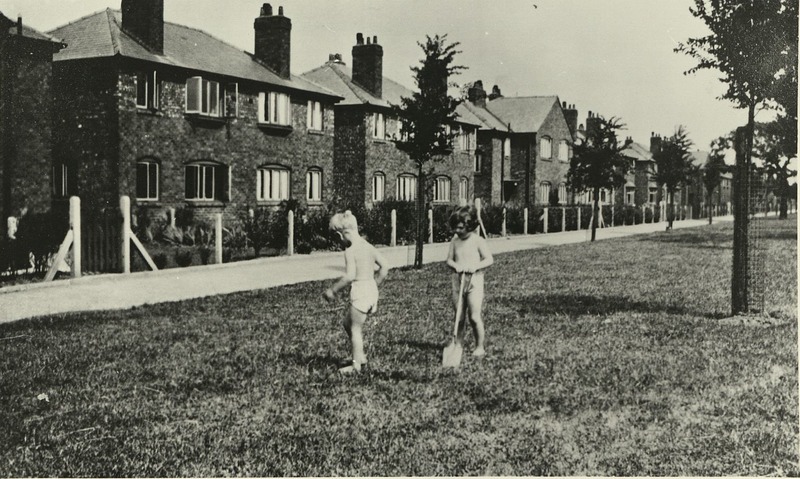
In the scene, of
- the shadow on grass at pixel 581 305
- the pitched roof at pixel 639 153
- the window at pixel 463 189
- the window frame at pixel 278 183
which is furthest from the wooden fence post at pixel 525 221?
the pitched roof at pixel 639 153

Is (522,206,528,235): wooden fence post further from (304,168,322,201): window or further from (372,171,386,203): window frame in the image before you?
(304,168,322,201): window

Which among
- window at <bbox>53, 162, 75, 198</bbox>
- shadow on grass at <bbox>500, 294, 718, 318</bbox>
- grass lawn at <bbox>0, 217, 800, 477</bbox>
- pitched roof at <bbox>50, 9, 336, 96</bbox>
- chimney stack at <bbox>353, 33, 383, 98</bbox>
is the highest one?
chimney stack at <bbox>353, 33, 383, 98</bbox>

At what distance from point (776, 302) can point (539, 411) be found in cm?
673

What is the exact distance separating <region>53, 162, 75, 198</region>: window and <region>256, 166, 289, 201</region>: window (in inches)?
253

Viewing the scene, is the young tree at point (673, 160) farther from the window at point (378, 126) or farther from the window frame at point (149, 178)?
the window frame at point (149, 178)

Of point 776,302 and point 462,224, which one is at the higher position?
point 462,224

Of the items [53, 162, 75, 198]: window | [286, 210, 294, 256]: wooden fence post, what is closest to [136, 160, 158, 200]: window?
[53, 162, 75, 198]: window

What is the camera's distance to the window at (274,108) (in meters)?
26.8

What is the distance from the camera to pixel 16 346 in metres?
7.52

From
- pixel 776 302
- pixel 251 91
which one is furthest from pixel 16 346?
pixel 251 91

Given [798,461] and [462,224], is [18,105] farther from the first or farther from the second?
[798,461]

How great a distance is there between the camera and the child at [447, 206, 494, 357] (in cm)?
627

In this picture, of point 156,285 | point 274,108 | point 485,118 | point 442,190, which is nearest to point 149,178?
point 274,108

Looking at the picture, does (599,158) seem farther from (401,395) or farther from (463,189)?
(401,395)
